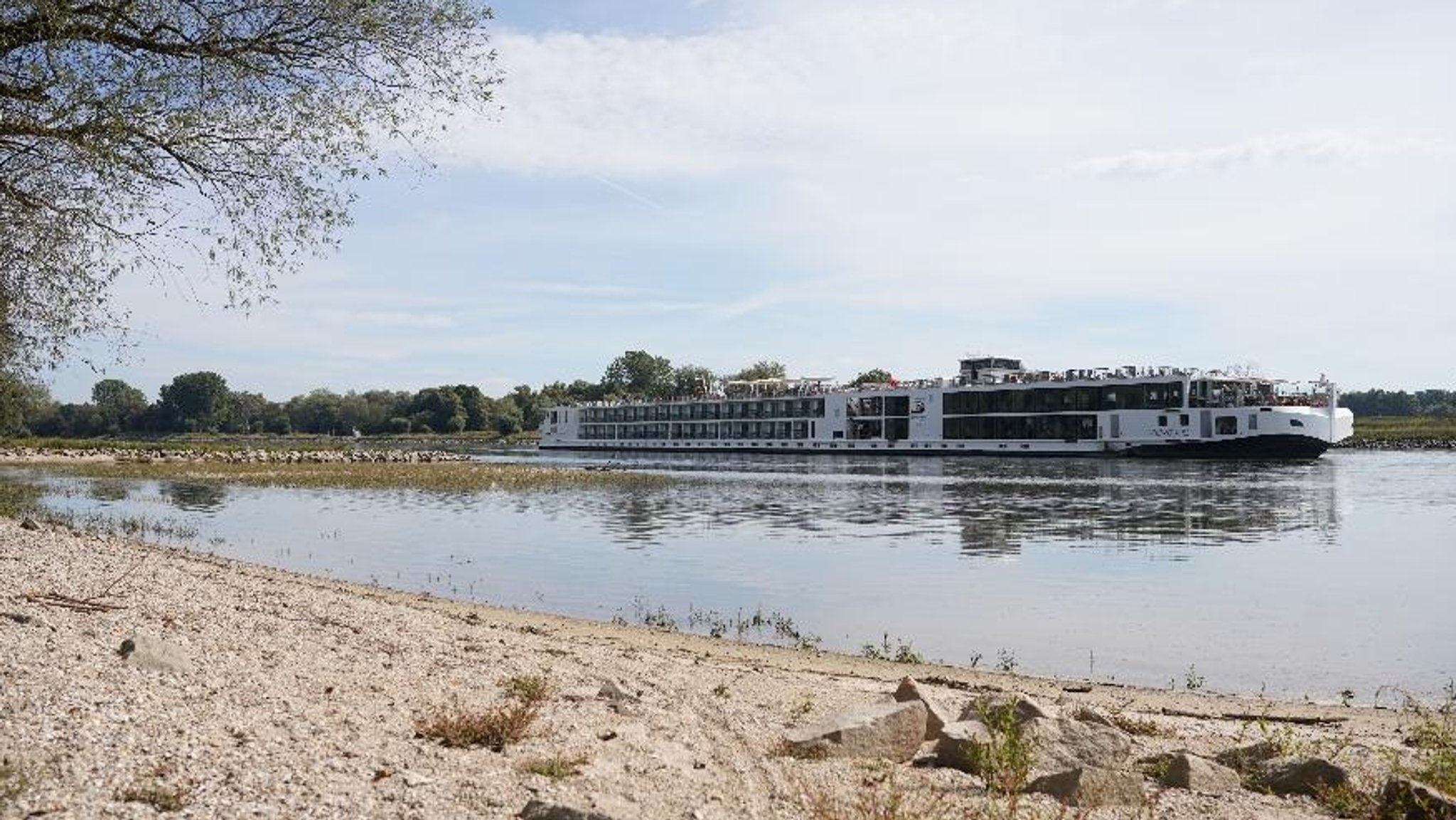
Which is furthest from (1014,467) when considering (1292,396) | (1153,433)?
(1292,396)

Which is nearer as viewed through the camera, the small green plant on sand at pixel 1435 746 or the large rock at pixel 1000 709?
the small green plant on sand at pixel 1435 746

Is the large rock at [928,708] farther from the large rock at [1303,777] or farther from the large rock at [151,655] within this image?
the large rock at [151,655]

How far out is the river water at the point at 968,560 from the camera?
58.4 feet

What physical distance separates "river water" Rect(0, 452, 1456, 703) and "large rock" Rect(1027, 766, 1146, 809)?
23.5 feet

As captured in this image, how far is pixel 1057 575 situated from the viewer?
85.7ft

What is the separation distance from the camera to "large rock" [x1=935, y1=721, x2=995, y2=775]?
9.03 metres

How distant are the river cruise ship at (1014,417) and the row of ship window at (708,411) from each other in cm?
→ 16

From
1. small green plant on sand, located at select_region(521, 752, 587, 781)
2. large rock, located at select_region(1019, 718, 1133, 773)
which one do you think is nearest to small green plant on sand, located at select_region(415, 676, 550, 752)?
small green plant on sand, located at select_region(521, 752, 587, 781)

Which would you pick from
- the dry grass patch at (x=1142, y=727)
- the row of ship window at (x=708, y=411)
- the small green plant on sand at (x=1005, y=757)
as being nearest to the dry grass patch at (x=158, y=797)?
the small green plant on sand at (x=1005, y=757)

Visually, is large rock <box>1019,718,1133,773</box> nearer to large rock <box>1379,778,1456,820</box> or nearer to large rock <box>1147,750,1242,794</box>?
large rock <box>1147,750,1242,794</box>

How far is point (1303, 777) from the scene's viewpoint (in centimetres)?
879

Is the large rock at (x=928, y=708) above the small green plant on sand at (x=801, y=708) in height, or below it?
above

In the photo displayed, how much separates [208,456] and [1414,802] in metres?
108

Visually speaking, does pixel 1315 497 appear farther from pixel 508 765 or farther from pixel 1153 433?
pixel 508 765
